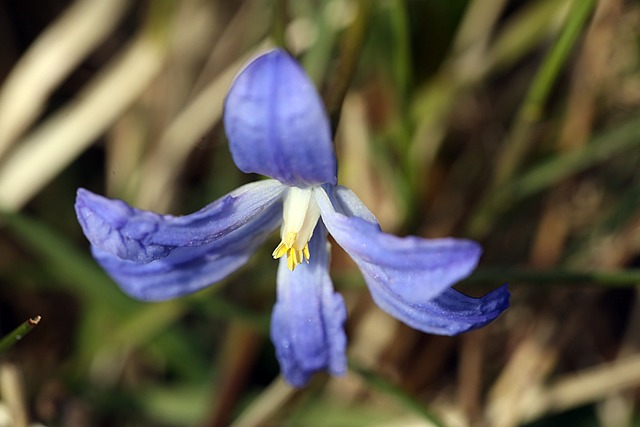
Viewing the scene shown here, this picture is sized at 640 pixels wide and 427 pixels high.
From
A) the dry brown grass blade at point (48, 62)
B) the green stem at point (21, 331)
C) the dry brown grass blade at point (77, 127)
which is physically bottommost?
the green stem at point (21, 331)

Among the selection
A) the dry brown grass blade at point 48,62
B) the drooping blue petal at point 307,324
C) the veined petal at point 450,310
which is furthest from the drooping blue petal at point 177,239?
the dry brown grass blade at point 48,62

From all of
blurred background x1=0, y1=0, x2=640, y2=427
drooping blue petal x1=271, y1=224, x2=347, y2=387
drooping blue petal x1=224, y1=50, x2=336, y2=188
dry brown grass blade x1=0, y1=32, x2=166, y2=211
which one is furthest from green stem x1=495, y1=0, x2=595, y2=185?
dry brown grass blade x1=0, y1=32, x2=166, y2=211

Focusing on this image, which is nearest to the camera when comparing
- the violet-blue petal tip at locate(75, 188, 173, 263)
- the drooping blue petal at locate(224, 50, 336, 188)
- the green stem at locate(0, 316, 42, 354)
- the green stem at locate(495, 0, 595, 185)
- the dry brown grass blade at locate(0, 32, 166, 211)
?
the drooping blue petal at locate(224, 50, 336, 188)

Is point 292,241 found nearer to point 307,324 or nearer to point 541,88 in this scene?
point 307,324

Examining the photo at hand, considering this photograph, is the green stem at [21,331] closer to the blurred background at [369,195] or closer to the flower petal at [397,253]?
the flower petal at [397,253]

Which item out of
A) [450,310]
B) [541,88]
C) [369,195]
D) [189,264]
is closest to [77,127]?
[369,195]

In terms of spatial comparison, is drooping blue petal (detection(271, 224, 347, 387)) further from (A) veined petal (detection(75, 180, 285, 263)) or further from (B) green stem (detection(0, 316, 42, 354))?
(B) green stem (detection(0, 316, 42, 354))
